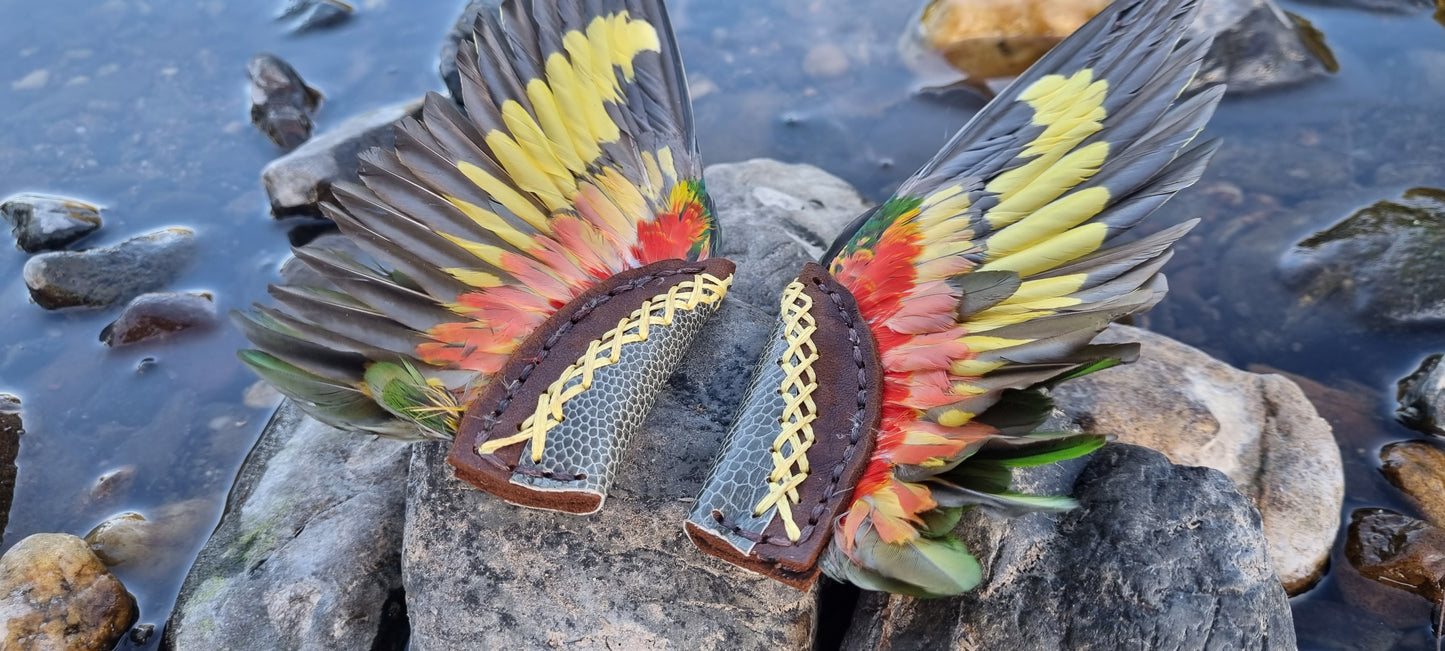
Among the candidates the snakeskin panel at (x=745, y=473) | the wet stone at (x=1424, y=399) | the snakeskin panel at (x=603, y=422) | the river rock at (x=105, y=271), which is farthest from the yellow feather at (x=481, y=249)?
the wet stone at (x=1424, y=399)

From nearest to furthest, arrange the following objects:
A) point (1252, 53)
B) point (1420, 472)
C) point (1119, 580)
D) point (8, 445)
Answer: point (1119, 580), point (1420, 472), point (8, 445), point (1252, 53)

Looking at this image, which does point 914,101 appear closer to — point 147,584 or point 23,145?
point 147,584

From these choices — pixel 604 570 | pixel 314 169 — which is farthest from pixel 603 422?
pixel 314 169

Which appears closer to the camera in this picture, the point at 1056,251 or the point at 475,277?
the point at 1056,251

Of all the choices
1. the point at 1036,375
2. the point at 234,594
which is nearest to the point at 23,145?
the point at 234,594

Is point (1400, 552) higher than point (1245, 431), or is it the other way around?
point (1245, 431)

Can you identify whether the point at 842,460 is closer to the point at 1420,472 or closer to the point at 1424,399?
→ the point at 1420,472
